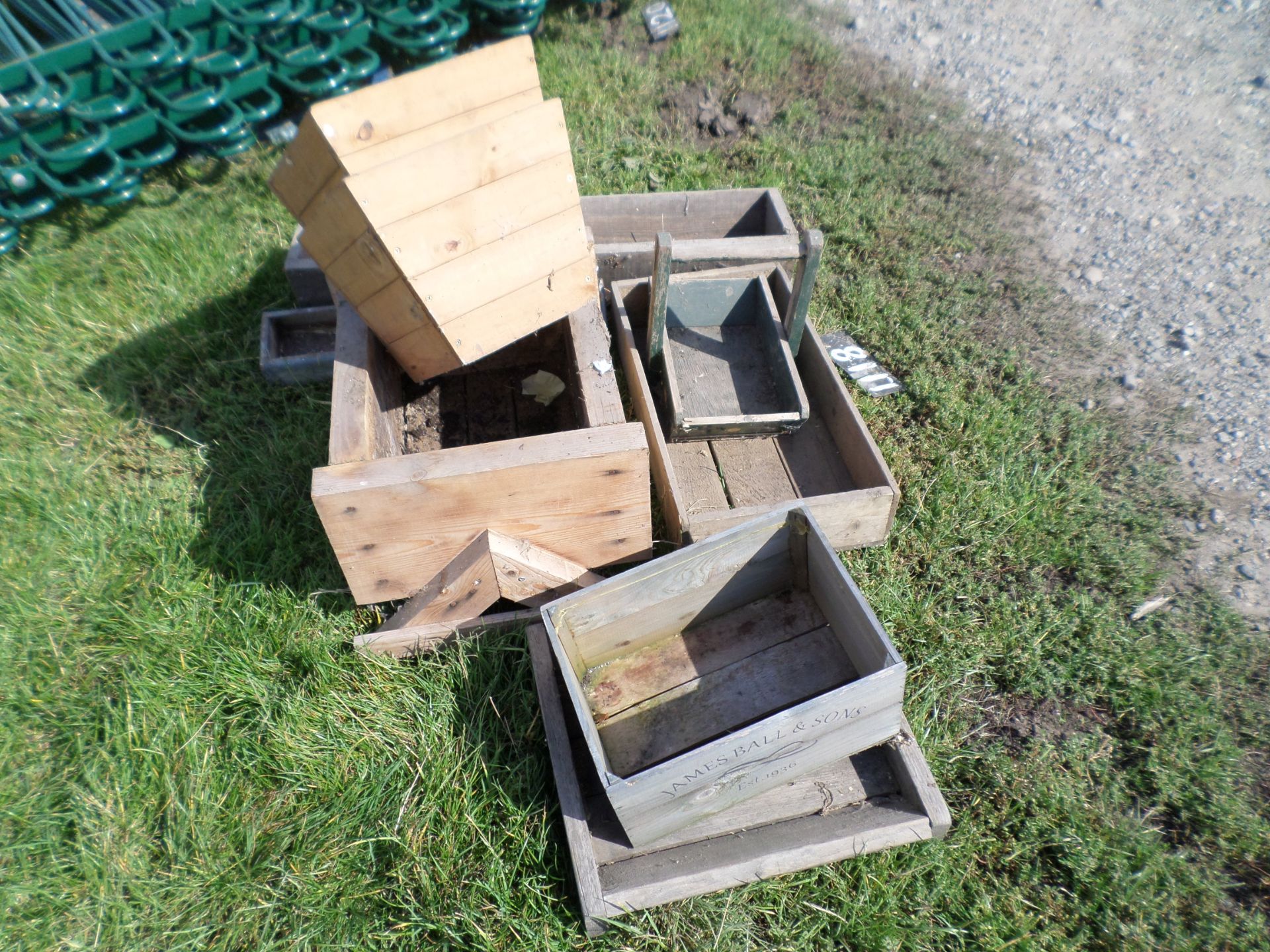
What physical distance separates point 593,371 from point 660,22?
4455 mm

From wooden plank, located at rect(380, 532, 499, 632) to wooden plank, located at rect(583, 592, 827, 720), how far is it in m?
0.42

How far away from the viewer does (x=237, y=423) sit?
3.37m

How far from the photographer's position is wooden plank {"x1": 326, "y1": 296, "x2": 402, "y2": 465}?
90.9 inches

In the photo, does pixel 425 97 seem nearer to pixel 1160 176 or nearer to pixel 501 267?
pixel 501 267

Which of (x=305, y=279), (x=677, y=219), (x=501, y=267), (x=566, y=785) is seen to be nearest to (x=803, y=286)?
(x=677, y=219)

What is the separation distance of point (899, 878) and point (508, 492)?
1.54 metres

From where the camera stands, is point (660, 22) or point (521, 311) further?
point (660, 22)

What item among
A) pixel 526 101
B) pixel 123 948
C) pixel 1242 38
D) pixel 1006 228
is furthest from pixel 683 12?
pixel 123 948

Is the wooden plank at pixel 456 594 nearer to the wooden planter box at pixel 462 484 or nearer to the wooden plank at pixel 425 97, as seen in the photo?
the wooden planter box at pixel 462 484

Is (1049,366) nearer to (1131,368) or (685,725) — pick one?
(1131,368)

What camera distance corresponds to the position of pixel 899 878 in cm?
217

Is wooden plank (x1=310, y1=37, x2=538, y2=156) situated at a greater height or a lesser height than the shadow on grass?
greater

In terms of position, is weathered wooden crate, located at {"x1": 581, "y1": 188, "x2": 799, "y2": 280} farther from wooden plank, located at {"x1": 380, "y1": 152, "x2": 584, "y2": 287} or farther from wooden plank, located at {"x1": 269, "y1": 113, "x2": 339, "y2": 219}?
wooden plank, located at {"x1": 269, "y1": 113, "x2": 339, "y2": 219}

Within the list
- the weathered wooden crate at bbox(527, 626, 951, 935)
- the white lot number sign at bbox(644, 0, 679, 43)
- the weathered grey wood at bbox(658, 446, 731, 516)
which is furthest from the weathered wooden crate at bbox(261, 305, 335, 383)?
the white lot number sign at bbox(644, 0, 679, 43)
